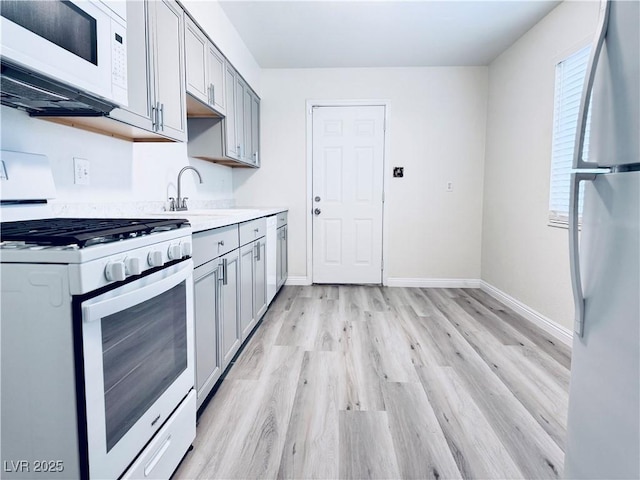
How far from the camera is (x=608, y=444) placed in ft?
3.04

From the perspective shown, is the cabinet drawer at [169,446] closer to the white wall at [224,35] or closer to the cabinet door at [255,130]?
the white wall at [224,35]

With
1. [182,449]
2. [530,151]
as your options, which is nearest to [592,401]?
[182,449]

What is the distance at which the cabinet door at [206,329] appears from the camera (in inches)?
65.1

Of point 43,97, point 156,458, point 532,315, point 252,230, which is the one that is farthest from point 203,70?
point 532,315

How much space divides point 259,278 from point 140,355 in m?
1.80

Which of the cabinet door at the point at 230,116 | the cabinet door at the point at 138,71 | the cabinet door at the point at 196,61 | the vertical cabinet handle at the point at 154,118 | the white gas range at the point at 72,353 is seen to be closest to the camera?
the white gas range at the point at 72,353

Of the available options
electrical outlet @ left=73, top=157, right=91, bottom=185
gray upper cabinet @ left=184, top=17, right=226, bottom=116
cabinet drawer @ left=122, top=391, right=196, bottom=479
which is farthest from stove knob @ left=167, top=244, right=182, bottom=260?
gray upper cabinet @ left=184, top=17, right=226, bottom=116

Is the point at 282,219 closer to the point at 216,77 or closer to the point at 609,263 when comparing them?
the point at 216,77

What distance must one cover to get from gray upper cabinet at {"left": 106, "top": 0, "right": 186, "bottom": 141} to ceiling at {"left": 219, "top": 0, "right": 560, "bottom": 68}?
111 centimetres

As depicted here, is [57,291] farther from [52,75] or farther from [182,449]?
[182,449]

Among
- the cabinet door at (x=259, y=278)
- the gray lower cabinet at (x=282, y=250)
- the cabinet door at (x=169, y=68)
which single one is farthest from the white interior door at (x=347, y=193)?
the cabinet door at (x=169, y=68)

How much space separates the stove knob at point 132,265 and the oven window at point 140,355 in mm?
117

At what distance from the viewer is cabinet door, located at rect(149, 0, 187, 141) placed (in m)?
1.87

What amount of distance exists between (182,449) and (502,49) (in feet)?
14.1
